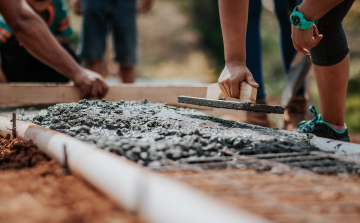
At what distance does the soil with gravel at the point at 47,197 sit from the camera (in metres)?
0.67

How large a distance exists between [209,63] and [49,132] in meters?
11.6

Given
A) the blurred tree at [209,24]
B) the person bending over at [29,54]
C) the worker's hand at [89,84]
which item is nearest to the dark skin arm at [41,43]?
the worker's hand at [89,84]

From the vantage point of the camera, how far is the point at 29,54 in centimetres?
325

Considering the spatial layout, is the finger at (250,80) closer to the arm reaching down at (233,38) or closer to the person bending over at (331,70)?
the arm reaching down at (233,38)

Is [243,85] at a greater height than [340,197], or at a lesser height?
greater

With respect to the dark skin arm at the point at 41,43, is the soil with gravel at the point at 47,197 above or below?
below

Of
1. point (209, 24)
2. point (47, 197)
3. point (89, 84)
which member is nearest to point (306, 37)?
point (47, 197)

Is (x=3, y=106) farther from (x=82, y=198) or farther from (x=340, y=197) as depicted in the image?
(x=340, y=197)

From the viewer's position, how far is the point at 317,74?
6.02ft

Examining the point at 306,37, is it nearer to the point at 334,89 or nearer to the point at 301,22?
the point at 301,22

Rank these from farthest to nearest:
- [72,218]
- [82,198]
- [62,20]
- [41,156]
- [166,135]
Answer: [62,20] < [166,135] < [41,156] < [82,198] < [72,218]

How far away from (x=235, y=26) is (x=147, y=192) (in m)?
1.30

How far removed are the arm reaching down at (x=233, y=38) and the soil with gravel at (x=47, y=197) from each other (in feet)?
3.16

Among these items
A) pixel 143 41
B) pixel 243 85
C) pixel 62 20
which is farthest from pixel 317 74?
pixel 143 41
